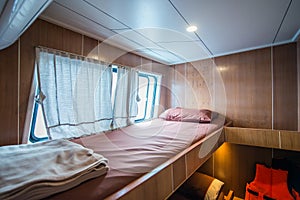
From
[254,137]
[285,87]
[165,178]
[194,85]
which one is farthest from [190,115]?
[165,178]

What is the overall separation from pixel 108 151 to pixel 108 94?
109 cm

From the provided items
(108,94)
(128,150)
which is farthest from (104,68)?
(128,150)

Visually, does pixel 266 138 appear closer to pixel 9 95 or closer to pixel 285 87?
pixel 285 87

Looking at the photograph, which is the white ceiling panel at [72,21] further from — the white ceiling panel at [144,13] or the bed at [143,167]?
the bed at [143,167]

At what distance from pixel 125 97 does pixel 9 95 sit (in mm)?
1460

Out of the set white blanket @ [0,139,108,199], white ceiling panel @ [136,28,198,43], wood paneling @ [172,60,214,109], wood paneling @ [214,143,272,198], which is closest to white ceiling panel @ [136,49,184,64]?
wood paneling @ [172,60,214,109]

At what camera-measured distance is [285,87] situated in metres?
2.38

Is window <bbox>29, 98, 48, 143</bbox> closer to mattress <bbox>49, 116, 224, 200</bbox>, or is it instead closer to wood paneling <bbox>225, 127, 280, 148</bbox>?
mattress <bbox>49, 116, 224, 200</bbox>

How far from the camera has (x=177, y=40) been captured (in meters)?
2.25

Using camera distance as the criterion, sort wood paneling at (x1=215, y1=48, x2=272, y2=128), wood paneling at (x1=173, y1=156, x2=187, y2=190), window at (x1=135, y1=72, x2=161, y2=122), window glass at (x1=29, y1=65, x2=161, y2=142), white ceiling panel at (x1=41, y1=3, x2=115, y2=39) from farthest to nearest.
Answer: window at (x1=135, y1=72, x2=161, y2=122), window glass at (x1=29, y1=65, x2=161, y2=142), wood paneling at (x1=215, y1=48, x2=272, y2=128), white ceiling panel at (x1=41, y1=3, x2=115, y2=39), wood paneling at (x1=173, y1=156, x2=187, y2=190)

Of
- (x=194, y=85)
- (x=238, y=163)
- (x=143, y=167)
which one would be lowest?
(x=238, y=163)

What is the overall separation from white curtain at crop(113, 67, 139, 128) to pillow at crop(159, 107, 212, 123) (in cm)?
82

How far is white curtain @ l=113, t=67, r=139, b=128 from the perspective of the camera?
2.43m

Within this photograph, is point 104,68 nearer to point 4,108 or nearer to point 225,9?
point 4,108
